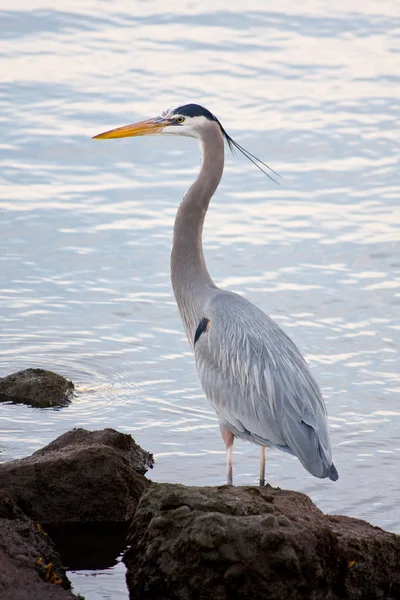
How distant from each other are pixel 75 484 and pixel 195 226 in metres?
2.10

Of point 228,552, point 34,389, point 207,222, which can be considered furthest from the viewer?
point 207,222

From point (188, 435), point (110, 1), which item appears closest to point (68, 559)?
point (188, 435)

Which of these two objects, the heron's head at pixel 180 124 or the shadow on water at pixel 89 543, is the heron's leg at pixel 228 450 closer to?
the shadow on water at pixel 89 543

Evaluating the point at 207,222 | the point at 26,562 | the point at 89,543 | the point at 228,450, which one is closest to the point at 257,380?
the point at 228,450

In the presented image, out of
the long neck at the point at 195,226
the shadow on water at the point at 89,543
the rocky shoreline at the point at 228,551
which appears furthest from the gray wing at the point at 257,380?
the shadow on water at the point at 89,543

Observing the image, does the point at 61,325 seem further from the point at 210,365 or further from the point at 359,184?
the point at 359,184

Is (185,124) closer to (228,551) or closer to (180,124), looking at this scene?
(180,124)

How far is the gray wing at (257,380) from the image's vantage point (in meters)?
6.74

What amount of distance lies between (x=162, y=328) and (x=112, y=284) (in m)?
0.86

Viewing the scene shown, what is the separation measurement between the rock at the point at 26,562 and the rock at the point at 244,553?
0.37m

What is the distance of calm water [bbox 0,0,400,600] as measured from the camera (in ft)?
27.2

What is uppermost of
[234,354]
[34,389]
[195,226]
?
[195,226]

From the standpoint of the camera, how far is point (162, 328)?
32.7 ft

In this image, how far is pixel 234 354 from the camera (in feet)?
23.5
